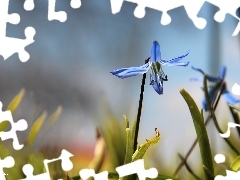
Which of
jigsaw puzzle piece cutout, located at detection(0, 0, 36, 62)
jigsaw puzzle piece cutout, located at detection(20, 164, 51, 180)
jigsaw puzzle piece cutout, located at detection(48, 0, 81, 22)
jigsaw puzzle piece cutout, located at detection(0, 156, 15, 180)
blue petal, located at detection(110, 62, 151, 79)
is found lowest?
jigsaw puzzle piece cutout, located at detection(20, 164, 51, 180)

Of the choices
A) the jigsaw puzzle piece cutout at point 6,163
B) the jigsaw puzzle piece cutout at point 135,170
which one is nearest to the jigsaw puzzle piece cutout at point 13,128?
the jigsaw puzzle piece cutout at point 6,163

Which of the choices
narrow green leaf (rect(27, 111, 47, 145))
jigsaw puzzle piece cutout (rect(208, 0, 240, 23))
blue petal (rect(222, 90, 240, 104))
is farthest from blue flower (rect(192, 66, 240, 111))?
narrow green leaf (rect(27, 111, 47, 145))

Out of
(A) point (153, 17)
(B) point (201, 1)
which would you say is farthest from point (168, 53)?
(A) point (153, 17)

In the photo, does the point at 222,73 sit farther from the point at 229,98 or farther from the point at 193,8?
the point at 193,8

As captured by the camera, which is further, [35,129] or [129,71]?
[35,129]

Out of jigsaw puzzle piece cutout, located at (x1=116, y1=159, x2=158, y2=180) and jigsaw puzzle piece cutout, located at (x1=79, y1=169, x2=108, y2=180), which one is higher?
jigsaw puzzle piece cutout, located at (x1=116, y1=159, x2=158, y2=180)

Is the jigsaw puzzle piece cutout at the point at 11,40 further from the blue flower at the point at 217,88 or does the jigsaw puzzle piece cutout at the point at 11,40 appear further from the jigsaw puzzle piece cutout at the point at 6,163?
the blue flower at the point at 217,88

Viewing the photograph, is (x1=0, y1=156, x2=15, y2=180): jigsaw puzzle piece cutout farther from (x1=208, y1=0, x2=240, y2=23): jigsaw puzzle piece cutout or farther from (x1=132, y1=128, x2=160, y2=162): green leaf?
(x1=208, y1=0, x2=240, y2=23): jigsaw puzzle piece cutout

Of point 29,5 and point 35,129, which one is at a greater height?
point 29,5

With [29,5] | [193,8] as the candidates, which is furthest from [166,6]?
[29,5]
